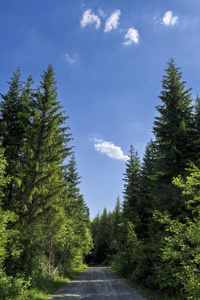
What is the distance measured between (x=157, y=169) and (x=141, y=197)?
33.5 feet

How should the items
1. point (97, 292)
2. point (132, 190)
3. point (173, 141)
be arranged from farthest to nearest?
point (132, 190), point (173, 141), point (97, 292)

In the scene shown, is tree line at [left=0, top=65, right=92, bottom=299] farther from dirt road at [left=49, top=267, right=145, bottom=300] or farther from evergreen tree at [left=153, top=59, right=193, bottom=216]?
evergreen tree at [left=153, top=59, right=193, bottom=216]

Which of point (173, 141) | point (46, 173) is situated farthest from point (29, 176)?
point (173, 141)

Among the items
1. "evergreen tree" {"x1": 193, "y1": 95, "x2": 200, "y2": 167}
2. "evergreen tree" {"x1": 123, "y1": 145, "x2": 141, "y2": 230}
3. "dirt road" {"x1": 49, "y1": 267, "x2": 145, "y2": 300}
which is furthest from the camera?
"evergreen tree" {"x1": 123, "y1": 145, "x2": 141, "y2": 230}

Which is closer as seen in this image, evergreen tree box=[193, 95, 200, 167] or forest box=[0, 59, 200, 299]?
forest box=[0, 59, 200, 299]

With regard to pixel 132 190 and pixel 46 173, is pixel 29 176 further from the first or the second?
pixel 132 190

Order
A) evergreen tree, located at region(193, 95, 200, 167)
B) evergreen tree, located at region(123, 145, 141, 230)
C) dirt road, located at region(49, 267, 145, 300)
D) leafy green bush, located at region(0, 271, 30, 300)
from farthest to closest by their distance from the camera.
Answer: evergreen tree, located at region(123, 145, 141, 230)
evergreen tree, located at region(193, 95, 200, 167)
dirt road, located at region(49, 267, 145, 300)
leafy green bush, located at region(0, 271, 30, 300)

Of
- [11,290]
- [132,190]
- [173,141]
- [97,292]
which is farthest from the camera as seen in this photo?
[132,190]

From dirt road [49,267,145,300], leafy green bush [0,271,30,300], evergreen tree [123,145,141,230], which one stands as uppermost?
evergreen tree [123,145,141,230]

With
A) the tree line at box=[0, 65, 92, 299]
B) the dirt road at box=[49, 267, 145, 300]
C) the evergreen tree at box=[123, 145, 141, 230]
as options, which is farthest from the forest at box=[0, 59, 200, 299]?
the evergreen tree at box=[123, 145, 141, 230]

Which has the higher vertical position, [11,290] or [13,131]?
[13,131]

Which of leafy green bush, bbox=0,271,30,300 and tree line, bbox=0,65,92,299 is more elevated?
tree line, bbox=0,65,92,299

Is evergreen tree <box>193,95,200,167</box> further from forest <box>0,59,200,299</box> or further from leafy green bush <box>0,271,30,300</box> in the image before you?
leafy green bush <box>0,271,30,300</box>

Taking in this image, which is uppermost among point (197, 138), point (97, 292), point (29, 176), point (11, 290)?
point (197, 138)
